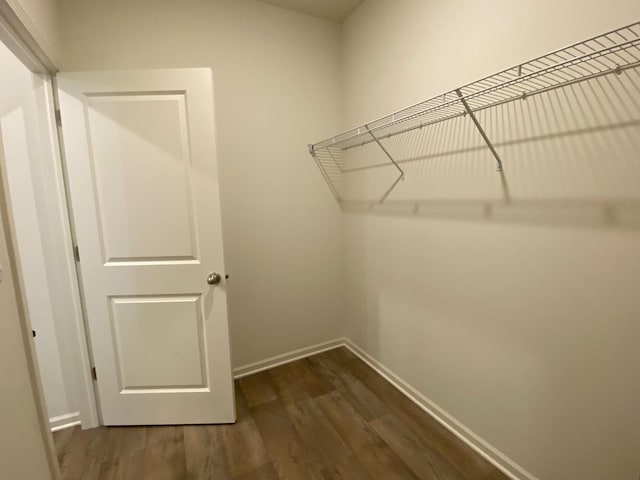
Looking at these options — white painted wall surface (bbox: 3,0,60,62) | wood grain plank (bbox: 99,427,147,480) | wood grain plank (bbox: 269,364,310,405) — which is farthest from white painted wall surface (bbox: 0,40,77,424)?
wood grain plank (bbox: 269,364,310,405)

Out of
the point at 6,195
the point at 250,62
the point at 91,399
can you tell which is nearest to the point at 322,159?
the point at 250,62

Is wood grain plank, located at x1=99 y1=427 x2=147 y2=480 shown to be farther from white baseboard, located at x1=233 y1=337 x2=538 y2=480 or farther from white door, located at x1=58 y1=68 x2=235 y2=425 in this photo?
white baseboard, located at x1=233 y1=337 x2=538 y2=480

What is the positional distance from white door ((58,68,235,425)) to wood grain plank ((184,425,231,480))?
0.22 feet

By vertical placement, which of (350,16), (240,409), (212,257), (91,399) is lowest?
(240,409)

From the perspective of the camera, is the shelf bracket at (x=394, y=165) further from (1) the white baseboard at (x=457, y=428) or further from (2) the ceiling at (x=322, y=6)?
(1) the white baseboard at (x=457, y=428)

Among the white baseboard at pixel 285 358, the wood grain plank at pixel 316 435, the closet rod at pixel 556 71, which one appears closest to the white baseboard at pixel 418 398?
the white baseboard at pixel 285 358

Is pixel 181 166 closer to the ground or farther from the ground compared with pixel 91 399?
farther from the ground

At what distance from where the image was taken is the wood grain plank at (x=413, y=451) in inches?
57.7

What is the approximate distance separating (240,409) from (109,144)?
67.6 inches

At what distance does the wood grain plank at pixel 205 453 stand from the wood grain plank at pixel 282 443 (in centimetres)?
23

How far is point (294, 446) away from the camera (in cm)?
165

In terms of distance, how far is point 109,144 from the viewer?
156cm

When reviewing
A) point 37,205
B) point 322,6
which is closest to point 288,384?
point 37,205

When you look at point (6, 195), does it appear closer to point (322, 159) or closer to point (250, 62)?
point (250, 62)
